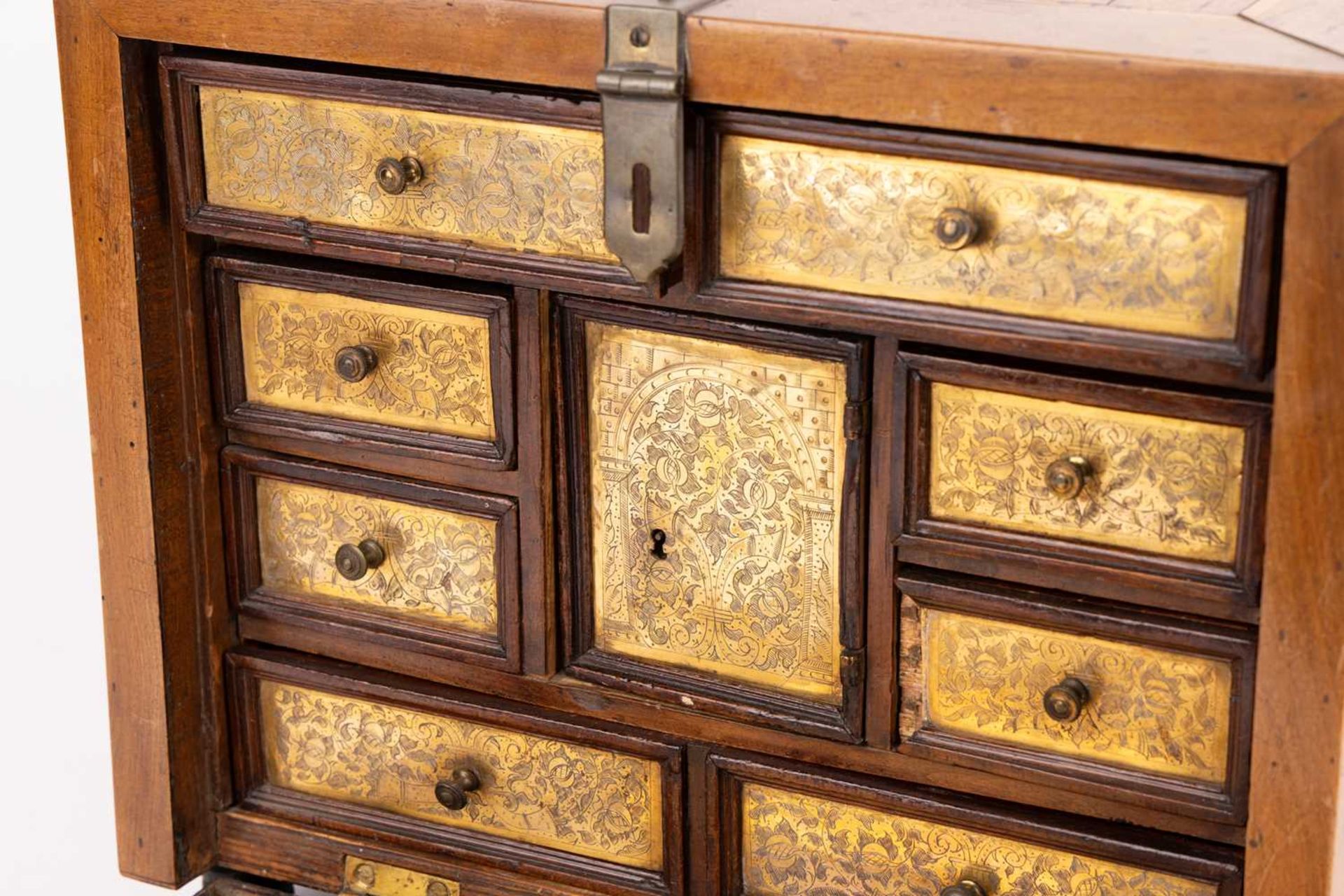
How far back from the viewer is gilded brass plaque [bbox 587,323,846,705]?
1.89 meters

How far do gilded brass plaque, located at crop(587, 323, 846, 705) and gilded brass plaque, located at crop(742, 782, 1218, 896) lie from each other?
12cm

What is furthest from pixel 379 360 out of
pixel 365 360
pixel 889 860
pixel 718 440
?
pixel 889 860

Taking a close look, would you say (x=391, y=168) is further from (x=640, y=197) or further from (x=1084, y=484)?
(x=1084, y=484)

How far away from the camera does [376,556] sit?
2.13 m

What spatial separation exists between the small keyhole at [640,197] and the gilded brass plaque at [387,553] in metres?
0.38

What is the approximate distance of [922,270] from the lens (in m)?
1.77

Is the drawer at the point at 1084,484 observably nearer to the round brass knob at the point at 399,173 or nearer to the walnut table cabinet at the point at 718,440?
the walnut table cabinet at the point at 718,440

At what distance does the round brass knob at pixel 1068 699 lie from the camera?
184cm

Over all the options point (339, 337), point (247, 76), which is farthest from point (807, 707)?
point (247, 76)

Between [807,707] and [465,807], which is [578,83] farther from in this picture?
→ [465,807]

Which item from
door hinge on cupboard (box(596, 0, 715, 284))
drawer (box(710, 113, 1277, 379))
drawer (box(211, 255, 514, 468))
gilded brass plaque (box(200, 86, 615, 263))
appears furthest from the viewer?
drawer (box(211, 255, 514, 468))

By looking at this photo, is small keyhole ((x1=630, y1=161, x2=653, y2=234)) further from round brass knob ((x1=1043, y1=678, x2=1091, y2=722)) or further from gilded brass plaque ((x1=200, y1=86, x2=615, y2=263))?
round brass knob ((x1=1043, y1=678, x2=1091, y2=722))

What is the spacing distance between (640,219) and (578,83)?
0.41 ft

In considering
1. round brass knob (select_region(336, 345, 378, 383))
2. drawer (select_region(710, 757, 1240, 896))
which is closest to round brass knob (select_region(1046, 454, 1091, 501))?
drawer (select_region(710, 757, 1240, 896))
